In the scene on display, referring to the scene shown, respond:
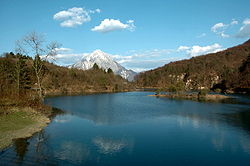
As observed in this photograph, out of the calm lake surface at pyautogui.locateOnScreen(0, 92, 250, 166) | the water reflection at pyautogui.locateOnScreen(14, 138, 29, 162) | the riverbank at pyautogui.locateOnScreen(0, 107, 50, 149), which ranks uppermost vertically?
the riverbank at pyautogui.locateOnScreen(0, 107, 50, 149)

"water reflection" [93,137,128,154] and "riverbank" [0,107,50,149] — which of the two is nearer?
"water reflection" [93,137,128,154]

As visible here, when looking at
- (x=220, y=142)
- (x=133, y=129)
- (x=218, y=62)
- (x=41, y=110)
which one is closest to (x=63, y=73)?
(x=41, y=110)

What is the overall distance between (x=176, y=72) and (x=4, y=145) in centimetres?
19316

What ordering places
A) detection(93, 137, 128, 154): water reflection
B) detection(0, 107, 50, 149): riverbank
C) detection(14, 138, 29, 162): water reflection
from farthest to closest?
detection(0, 107, 50, 149): riverbank
detection(93, 137, 128, 154): water reflection
detection(14, 138, 29, 162): water reflection

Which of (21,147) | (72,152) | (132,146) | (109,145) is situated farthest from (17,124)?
(132,146)

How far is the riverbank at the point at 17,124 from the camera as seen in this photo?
16.7 m

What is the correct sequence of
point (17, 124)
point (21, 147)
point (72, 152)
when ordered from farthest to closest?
point (17, 124), point (21, 147), point (72, 152)

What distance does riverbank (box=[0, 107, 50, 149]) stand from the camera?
54.8ft

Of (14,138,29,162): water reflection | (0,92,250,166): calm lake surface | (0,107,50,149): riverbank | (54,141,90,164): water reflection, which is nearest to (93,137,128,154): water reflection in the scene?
(0,92,250,166): calm lake surface

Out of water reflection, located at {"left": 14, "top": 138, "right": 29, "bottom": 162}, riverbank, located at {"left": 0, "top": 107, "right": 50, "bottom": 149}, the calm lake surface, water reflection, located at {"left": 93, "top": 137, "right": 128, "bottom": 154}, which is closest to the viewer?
the calm lake surface

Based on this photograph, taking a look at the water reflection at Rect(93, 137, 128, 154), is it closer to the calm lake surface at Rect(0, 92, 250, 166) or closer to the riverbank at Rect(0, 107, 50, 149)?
the calm lake surface at Rect(0, 92, 250, 166)

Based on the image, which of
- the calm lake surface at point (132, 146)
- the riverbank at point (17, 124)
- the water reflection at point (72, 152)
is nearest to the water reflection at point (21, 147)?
the calm lake surface at point (132, 146)

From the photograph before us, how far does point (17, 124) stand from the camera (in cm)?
2017

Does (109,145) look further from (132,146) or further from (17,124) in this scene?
(17,124)
